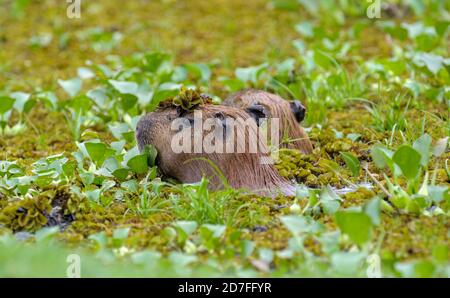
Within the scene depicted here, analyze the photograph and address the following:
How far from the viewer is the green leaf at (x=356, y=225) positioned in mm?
4188

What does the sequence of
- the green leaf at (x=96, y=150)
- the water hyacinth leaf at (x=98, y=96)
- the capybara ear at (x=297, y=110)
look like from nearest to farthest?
the green leaf at (x=96, y=150), the capybara ear at (x=297, y=110), the water hyacinth leaf at (x=98, y=96)

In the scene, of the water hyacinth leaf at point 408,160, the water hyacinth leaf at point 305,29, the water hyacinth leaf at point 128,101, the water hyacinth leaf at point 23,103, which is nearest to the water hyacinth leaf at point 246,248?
the water hyacinth leaf at point 408,160

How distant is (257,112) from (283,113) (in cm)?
29

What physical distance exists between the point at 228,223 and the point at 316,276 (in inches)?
30.1

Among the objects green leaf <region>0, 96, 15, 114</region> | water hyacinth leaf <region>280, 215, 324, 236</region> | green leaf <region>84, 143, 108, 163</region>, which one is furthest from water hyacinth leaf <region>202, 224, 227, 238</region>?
green leaf <region>0, 96, 15, 114</region>

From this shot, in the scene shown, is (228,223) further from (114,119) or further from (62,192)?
(114,119)

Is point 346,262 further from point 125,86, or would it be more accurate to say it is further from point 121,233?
point 125,86

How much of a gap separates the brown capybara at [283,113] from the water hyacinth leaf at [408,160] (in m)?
1.17

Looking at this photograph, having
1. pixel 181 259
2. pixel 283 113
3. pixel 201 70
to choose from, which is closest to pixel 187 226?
pixel 181 259

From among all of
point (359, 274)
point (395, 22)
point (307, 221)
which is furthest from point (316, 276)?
point (395, 22)

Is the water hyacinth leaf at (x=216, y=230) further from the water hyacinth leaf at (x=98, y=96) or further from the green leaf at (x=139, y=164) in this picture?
the water hyacinth leaf at (x=98, y=96)

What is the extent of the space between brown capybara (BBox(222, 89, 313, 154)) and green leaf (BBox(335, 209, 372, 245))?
1671 mm

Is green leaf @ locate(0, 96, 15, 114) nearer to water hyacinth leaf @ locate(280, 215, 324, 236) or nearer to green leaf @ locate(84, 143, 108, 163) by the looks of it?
green leaf @ locate(84, 143, 108, 163)

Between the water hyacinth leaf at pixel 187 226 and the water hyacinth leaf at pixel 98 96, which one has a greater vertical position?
the water hyacinth leaf at pixel 98 96
